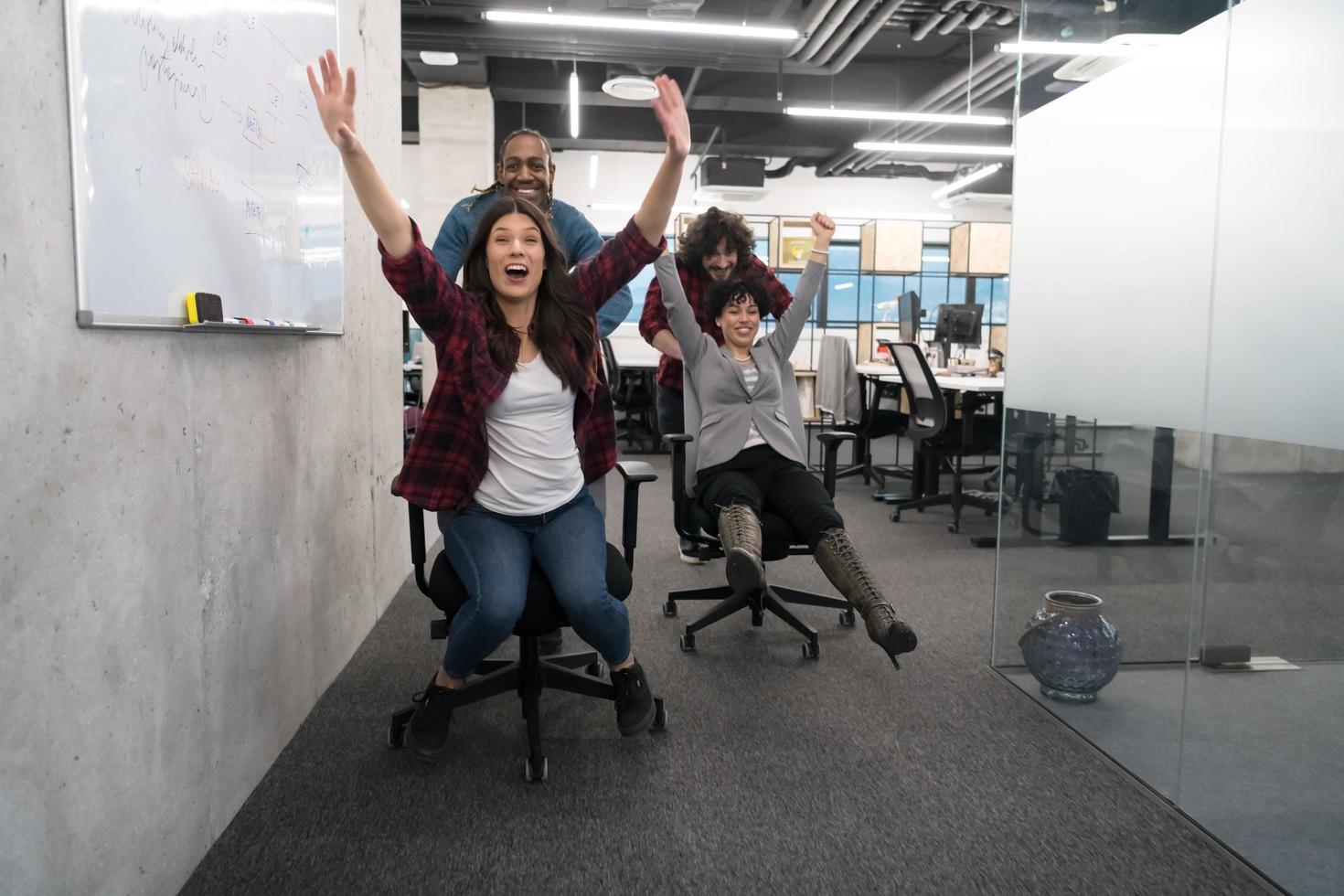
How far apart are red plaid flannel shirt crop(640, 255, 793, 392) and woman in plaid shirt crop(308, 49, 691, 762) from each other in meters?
1.04

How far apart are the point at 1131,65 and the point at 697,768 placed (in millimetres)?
1804

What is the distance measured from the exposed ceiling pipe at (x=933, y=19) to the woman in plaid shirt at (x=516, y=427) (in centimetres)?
505

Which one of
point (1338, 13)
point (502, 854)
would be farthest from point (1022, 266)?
point (502, 854)

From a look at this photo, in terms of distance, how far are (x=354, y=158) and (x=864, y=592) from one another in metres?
1.49

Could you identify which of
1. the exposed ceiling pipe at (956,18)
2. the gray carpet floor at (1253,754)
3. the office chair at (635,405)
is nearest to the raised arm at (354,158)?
the gray carpet floor at (1253,754)

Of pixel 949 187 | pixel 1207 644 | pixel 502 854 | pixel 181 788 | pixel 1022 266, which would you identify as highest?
pixel 949 187

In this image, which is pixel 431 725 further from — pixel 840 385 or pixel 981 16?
pixel 981 16

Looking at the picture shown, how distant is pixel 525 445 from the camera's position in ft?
6.23

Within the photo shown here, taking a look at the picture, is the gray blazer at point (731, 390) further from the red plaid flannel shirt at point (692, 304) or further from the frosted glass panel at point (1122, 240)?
the frosted glass panel at point (1122, 240)

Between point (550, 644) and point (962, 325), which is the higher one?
point (962, 325)

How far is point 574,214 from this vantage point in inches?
101

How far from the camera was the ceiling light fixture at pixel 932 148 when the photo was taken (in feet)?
25.9

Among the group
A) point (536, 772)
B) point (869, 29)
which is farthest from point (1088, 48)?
point (869, 29)

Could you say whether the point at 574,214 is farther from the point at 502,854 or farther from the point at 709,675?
the point at 502,854
